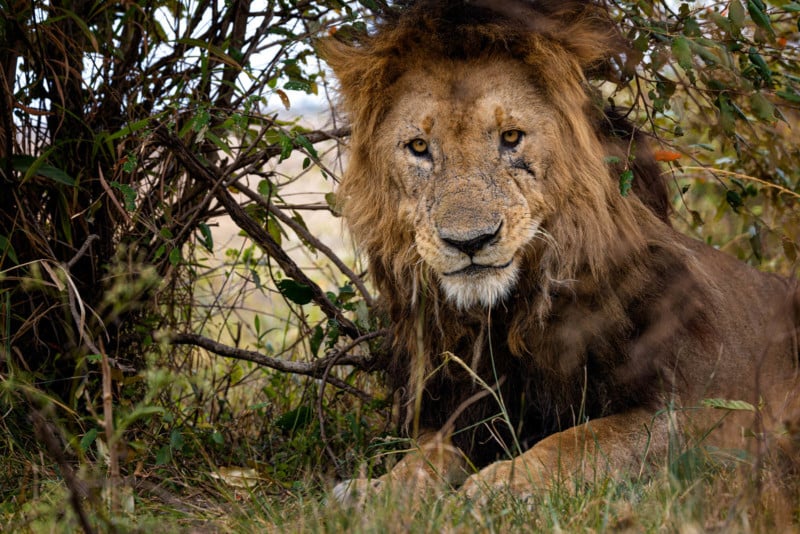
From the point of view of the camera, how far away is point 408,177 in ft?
11.1

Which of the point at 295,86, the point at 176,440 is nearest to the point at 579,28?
the point at 295,86

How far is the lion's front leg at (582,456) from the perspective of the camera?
2842 millimetres

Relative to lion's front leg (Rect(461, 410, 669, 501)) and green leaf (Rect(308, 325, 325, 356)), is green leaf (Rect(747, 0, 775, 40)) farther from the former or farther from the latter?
green leaf (Rect(308, 325, 325, 356))

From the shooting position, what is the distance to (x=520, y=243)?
3152mm

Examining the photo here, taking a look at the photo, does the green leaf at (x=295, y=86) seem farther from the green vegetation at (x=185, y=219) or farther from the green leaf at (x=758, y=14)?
the green leaf at (x=758, y=14)

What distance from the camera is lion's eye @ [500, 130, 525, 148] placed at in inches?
128

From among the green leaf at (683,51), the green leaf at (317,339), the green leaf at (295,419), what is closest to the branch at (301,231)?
the green leaf at (317,339)

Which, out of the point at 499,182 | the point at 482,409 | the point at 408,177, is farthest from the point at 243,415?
the point at 499,182

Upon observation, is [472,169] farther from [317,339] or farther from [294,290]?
[317,339]

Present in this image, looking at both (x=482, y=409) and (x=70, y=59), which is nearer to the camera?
(x=482, y=409)

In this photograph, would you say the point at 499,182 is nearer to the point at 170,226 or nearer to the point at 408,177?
the point at 408,177

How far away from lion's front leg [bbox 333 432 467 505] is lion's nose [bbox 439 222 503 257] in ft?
1.98

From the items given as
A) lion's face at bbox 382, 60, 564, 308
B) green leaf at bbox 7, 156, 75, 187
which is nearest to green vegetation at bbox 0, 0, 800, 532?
green leaf at bbox 7, 156, 75, 187

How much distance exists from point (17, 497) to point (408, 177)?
5.41 feet
